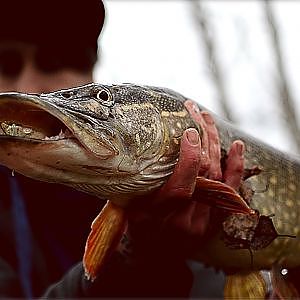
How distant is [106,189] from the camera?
1557 millimetres

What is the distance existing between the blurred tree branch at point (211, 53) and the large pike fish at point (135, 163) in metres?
7.12

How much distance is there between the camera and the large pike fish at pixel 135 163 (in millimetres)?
A: 1350

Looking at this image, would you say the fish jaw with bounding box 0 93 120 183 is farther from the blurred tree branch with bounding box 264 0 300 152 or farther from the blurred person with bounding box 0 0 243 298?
the blurred tree branch with bounding box 264 0 300 152

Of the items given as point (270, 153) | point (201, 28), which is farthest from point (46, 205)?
point (201, 28)

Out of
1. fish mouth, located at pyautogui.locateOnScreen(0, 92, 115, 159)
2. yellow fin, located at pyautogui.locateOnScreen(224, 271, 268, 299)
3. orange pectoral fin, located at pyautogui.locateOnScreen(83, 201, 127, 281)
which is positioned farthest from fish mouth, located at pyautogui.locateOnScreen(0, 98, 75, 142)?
yellow fin, located at pyautogui.locateOnScreen(224, 271, 268, 299)

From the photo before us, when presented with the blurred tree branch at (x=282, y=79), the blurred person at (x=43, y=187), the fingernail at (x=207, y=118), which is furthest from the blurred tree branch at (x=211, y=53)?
the fingernail at (x=207, y=118)

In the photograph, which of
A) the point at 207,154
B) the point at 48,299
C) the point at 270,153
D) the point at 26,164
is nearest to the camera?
the point at 26,164

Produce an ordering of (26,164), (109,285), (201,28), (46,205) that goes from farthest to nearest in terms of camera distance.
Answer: (201,28) < (46,205) < (109,285) < (26,164)

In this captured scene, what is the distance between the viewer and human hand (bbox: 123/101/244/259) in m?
1.71

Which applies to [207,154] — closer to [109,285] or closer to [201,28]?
[109,285]

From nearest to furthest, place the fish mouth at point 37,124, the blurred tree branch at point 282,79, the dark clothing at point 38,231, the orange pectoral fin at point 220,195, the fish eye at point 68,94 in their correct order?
the fish mouth at point 37,124, the fish eye at point 68,94, the orange pectoral fin at point 220,195, the dark clothing at point 38,231, the blurred tree branch at point 282,79

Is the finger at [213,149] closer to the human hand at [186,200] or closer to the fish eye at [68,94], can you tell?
the human hand at [186,200]

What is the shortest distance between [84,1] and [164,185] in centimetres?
134

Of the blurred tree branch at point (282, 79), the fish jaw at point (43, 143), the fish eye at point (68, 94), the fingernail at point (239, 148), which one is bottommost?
Result: the blurred tree branch at point (282, 79)
